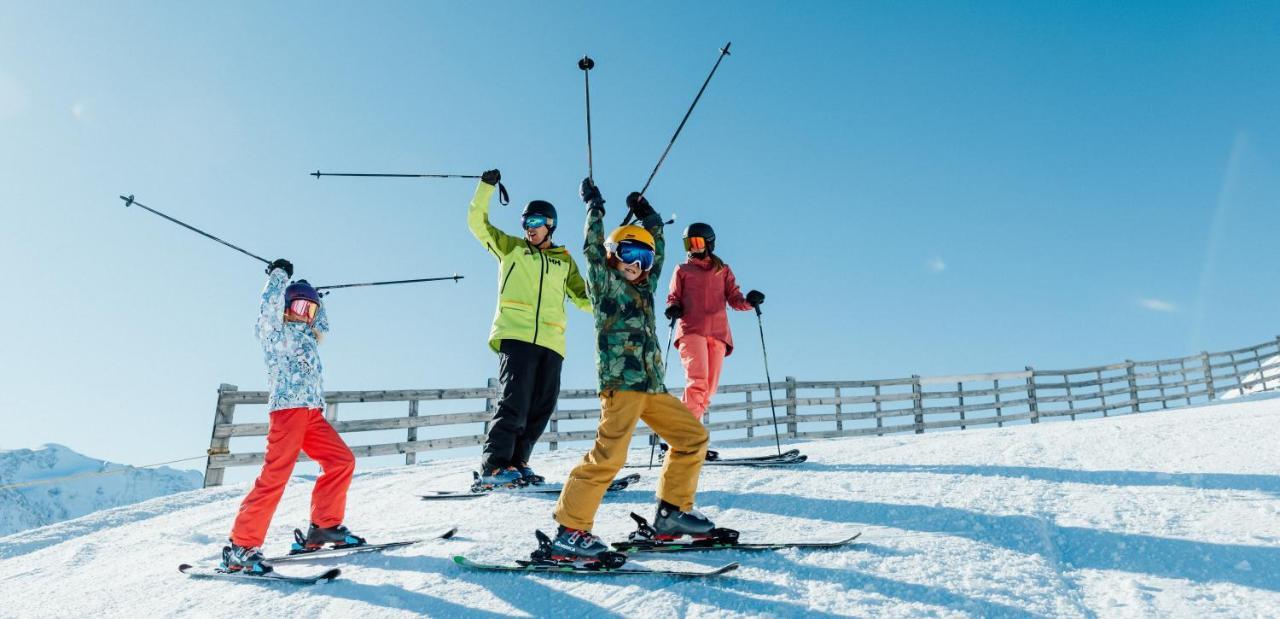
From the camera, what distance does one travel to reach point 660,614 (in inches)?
104

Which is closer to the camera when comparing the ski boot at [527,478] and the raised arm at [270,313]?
the raised arm at [270,313]

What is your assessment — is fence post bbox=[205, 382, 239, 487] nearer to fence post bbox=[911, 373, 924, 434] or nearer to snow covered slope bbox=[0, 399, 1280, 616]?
snow covered slope bbox=[0, 399, 1280, 616]

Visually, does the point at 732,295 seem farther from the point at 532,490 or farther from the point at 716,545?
the point at 716,545

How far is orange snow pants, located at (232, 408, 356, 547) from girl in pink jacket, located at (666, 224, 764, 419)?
97.6 inches

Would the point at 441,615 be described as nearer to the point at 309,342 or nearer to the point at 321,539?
the point at 321,539

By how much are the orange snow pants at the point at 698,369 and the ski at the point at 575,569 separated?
2363 millimetres

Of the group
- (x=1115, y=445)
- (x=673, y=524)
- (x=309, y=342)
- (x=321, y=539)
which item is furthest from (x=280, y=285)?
(x=1115, y=445)

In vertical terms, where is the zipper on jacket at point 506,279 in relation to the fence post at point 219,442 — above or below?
above

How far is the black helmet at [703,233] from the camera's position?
569cm

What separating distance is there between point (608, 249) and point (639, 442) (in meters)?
9.21

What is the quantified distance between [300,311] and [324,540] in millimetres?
1327

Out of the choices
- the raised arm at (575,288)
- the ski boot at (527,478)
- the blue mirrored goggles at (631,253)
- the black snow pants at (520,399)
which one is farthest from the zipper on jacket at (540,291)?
the blue mirrored goggles at (631,253)

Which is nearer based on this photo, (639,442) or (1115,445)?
(1115,445)

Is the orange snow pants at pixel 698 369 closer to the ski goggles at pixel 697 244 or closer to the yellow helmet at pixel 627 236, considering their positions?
the ski goggles at pixel 697 244
